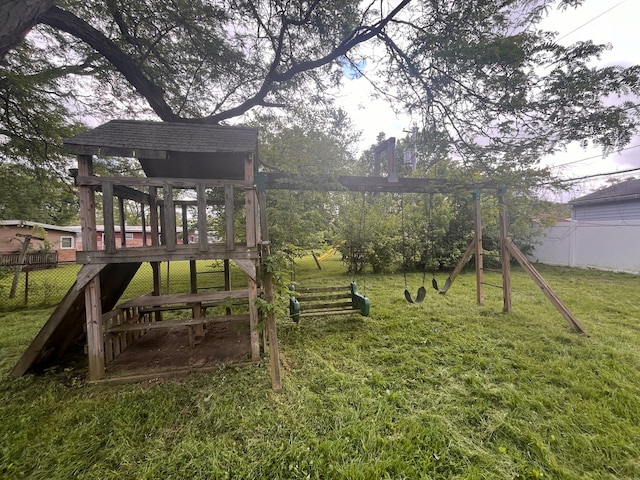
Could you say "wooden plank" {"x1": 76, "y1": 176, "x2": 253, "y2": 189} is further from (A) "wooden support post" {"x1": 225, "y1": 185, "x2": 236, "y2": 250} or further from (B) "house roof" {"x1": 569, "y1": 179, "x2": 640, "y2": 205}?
(B) "house roof" {"x1": 569, "y1": 179, "x2": 640, "y2": 205}

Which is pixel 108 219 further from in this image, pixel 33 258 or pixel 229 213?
pixel 33 258

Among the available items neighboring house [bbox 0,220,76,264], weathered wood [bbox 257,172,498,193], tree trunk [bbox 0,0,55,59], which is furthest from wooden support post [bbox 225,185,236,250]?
neighboring house [bbox 0,220,76,264]

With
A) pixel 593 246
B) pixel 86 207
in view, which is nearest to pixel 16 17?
pixel 86 207

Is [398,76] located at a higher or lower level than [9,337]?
higher

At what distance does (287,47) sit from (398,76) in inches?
94.7

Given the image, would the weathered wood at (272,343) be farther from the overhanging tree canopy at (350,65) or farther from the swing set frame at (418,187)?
the overhanging tree canopy at (350,65)

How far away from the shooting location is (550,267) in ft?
34.0

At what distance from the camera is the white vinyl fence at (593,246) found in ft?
27.7

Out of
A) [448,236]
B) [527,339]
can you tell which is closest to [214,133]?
[527,339]

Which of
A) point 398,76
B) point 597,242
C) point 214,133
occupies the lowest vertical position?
point 597,242

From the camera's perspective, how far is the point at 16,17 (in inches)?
72.3

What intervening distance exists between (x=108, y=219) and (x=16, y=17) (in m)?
1.73

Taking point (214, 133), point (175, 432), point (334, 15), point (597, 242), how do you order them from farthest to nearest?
point (597, 242) → point (334, 15) → point (214, 133) → point (175, 432)

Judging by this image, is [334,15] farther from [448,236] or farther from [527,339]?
[448,236]
